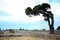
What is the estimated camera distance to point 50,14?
27.5 meters

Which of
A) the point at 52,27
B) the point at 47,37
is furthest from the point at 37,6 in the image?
the point at 47,37

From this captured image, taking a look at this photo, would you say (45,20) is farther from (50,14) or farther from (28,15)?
(28,15)

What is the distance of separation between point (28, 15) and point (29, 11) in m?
0.76

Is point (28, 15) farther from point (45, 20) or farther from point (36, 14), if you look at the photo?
point (45, 20)

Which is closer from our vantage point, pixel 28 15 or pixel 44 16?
pixel 44 16

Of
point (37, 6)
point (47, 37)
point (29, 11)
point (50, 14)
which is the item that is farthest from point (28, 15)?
point (47, 37)

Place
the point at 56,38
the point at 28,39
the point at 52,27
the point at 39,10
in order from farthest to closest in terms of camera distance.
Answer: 1. the point at 39,10
2. the point at 52,27
3. the point at 56,38
4. the point at 28,39

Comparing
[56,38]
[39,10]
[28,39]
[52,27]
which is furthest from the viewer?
[39,10]

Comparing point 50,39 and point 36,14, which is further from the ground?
point 36,14

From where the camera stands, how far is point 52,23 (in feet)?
88.5

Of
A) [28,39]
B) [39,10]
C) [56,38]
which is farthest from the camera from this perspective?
[39,10]

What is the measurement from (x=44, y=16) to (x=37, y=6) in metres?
2.10

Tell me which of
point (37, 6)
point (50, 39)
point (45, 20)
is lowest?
point (50, 39)

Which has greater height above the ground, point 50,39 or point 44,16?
point 44,16
